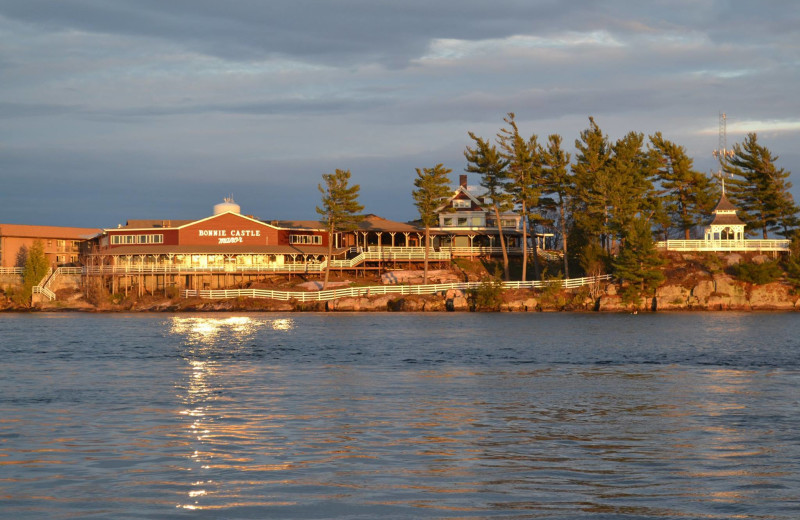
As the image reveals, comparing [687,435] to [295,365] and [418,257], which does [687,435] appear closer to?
Result: [295,365]

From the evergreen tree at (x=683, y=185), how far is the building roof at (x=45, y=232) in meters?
59.0

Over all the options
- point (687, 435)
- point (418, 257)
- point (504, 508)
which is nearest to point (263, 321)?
point (418, 257)

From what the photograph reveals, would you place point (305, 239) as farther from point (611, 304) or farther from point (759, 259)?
point (759, 259)

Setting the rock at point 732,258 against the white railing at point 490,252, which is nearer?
the rock at point 732,258

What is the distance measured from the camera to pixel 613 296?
70125 mm

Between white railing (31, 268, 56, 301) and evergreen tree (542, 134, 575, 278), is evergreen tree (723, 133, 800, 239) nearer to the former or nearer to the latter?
evergreen tree (542, 134, 575, 278)

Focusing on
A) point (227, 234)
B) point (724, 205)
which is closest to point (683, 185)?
point (724, 205)

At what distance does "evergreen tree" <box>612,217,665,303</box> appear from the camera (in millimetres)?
68188

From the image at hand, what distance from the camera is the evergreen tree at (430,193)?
78.4 meters

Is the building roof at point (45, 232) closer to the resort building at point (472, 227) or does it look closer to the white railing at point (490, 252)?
the resort building at point (472, 227)

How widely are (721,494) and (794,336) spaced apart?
34460 mm

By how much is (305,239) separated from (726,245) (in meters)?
40.2

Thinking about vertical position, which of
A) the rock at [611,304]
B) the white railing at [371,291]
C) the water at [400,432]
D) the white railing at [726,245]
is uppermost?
the white railing at [726,245]

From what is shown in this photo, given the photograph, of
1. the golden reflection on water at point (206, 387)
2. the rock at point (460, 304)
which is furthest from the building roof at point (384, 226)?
the golden reflection on water at point (206, 387)
